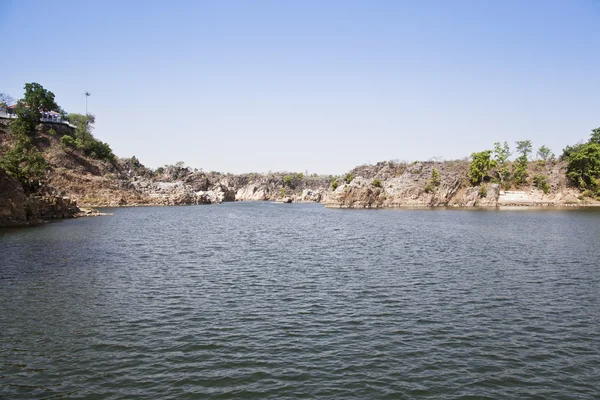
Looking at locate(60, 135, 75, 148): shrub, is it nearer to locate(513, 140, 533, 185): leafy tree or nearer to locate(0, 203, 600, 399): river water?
locate(0, 203, 600, 399): river water

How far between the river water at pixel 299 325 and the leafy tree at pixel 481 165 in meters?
112

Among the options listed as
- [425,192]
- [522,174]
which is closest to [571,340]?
[425,192]

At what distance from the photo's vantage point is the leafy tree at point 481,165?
14775 centimetres

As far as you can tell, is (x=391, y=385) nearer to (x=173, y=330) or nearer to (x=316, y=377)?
(x=316, y=377)

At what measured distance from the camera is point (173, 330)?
20906 mm

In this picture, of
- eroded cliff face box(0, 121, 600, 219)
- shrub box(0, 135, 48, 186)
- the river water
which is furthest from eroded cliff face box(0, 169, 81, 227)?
eroded cliff face box(0, 121, 600, 219)

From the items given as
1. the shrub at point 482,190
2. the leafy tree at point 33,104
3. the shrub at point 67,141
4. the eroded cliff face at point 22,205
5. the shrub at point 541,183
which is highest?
the leafy tree at point 33,104

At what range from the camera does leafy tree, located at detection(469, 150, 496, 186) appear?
148m

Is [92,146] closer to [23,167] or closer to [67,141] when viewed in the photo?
[67,141]

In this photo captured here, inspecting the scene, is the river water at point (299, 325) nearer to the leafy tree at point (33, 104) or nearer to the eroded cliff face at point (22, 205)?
the eroded cliff face at point (22, 205)

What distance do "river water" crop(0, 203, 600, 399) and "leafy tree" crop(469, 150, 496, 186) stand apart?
368 feet

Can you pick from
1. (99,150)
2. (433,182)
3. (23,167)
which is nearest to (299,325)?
(23,167)

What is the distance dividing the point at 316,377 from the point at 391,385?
2901mm

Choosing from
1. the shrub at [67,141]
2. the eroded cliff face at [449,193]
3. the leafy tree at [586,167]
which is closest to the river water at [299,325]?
the eroded cliff face at [449,193]
